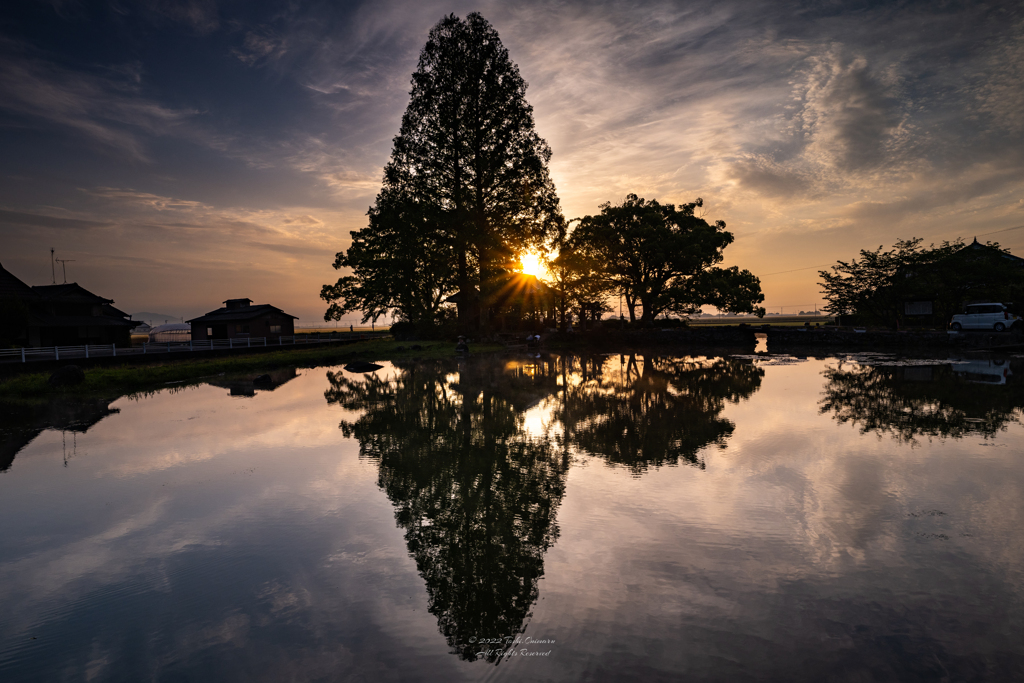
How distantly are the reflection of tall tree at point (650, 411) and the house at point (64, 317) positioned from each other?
38925 mm

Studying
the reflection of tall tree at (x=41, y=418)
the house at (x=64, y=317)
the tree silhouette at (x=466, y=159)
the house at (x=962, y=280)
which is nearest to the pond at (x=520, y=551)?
the reflection of tall tree at (x=41, y=418)

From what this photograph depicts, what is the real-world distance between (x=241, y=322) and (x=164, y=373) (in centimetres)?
3396

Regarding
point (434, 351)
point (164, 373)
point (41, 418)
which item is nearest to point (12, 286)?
point (164, 373)

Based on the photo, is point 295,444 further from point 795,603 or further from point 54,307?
point 54,307

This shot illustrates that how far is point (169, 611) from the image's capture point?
4203 mm

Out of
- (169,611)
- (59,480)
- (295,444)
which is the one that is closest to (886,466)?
(169,611)

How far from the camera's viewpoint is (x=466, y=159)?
33062 mm

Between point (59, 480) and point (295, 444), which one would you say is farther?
point (295, 444)

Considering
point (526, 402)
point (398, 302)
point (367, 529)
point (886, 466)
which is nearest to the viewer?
point (367, 529)

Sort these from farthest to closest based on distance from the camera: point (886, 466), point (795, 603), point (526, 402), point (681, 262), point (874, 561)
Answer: point (681, 262)
point (526, 402)
point (886, 466)
point (874, 561)
point (795, 603)

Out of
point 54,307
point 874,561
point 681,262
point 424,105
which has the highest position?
point 424,105

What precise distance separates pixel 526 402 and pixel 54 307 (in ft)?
Answer: 152

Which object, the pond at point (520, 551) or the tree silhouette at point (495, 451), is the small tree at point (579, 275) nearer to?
the tree silhouette at point (495, 451)

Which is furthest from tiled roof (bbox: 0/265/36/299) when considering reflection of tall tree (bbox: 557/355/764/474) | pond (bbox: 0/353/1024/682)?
reflection of tall tree (bbox: 557/355/764/474)
